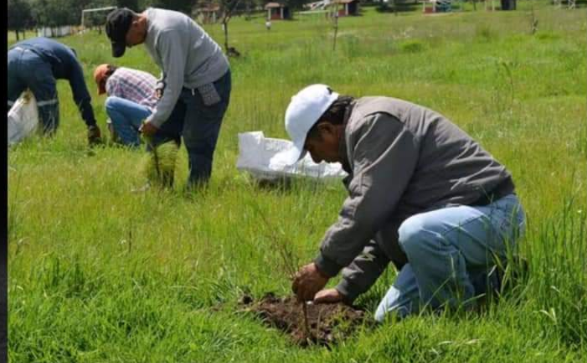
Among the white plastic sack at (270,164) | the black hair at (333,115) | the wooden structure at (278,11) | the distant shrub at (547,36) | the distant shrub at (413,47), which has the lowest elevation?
the wooden structure at (278,11)

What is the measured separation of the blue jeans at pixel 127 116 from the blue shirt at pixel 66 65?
54 centimetres

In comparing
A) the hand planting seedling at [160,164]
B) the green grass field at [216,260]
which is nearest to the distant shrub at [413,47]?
the green grass field at [216,260]

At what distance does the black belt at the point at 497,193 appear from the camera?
370 centimetres

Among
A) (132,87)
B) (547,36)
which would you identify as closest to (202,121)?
(132,87)

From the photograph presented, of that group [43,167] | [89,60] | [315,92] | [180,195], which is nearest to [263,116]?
[43,167]

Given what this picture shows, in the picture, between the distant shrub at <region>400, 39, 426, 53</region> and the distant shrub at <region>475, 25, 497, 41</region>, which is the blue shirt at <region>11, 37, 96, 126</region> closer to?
the distant shrub at <region>400, 39, 426, 53</region>

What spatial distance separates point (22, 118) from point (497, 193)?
605 cm

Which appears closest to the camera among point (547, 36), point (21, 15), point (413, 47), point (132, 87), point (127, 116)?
point (127, 116)

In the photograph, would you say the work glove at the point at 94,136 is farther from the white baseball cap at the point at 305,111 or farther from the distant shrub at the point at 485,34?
the distant shrub at the point at 485,34

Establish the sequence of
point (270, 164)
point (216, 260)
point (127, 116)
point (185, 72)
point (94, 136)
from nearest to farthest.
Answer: point (216, 260), point (185, 72), point (270, 164), point (127, 116), point (94, 136)

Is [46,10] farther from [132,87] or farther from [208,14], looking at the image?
[208,14]

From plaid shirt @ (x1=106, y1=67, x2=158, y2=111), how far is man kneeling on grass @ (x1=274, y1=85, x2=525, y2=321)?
198 inches

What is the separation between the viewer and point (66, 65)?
8.98m

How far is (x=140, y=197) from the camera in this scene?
590 cm
